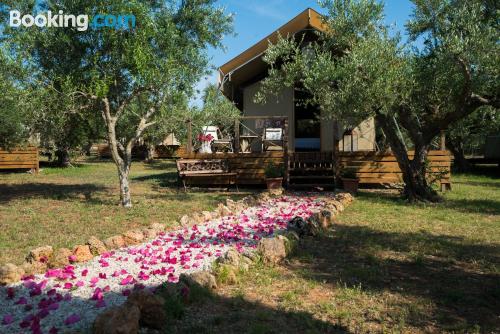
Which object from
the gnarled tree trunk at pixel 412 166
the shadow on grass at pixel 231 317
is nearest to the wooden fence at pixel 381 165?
the gnarled tree trunk at pixel 412 166

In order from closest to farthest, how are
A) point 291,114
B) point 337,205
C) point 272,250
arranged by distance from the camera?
point 272,250, point 337,205, point 291,114

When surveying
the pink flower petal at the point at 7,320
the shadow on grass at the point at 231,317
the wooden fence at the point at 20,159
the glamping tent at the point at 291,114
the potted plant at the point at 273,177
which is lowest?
the shadow on grass at the point at 231,317

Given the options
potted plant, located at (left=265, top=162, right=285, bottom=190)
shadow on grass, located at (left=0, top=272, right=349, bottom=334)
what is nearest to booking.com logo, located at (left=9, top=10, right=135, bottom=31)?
potted plant, located at (left=265, top=162, right=285, bottom=190)

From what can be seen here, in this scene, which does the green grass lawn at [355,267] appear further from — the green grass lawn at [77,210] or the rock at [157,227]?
the rock at [157,227]

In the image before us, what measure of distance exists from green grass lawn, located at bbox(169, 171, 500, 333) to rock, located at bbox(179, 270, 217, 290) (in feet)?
0.45

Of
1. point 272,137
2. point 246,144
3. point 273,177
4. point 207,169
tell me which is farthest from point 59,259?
point 246,144

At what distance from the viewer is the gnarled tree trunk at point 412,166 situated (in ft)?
34.7

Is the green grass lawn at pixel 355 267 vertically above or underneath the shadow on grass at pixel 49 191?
underneath

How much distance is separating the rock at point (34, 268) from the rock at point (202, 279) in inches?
69.7

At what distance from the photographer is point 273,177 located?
12641mm

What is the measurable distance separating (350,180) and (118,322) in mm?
10025

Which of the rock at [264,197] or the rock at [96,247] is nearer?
the rock at [96,247]

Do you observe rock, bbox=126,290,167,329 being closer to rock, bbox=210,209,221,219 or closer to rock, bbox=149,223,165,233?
rock, bbox=149,223,165,233

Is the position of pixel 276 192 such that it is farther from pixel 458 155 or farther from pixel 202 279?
pixel 458 155
